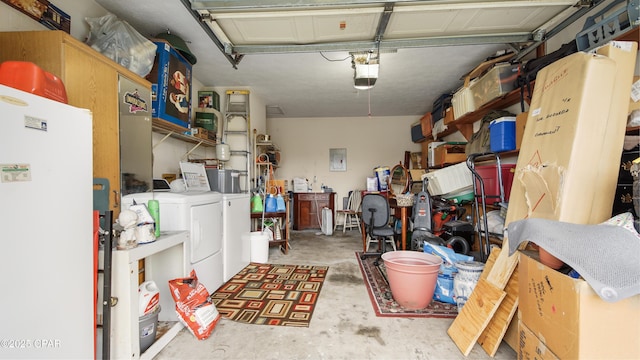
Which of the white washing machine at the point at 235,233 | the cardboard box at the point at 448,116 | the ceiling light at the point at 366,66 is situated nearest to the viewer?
the white washing machine at the point at 235,233

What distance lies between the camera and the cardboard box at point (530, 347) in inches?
46.0

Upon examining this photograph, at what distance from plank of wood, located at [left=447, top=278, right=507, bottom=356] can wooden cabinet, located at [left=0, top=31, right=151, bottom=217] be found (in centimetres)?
231

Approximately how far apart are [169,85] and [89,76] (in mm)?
882

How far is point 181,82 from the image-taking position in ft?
8.38

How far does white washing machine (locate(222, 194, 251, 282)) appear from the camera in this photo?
8.69ft

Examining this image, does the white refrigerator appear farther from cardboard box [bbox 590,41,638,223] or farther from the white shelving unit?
cardboard box [bbox 590,41,638,223]

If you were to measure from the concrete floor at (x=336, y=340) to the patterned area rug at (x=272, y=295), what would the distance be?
0.09m

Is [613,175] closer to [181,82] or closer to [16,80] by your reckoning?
[16,80]

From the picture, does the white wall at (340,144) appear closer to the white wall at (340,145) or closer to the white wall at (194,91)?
the white wall at (340,145)

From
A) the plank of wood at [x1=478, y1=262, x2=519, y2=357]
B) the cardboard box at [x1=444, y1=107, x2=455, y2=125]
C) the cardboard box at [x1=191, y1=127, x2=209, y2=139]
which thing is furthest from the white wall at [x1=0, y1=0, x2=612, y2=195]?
the plank of wood at [x1=478, y1=262, x2=519, y2=357]

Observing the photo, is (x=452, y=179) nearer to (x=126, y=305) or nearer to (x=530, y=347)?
(x=530, y=347)

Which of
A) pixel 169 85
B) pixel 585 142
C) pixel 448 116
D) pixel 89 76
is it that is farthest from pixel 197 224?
pixel 448 116

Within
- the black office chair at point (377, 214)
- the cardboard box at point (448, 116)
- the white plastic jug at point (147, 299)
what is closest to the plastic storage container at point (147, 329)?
the white plastic jug at point (147, 299)

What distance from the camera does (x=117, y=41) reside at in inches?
74.4
